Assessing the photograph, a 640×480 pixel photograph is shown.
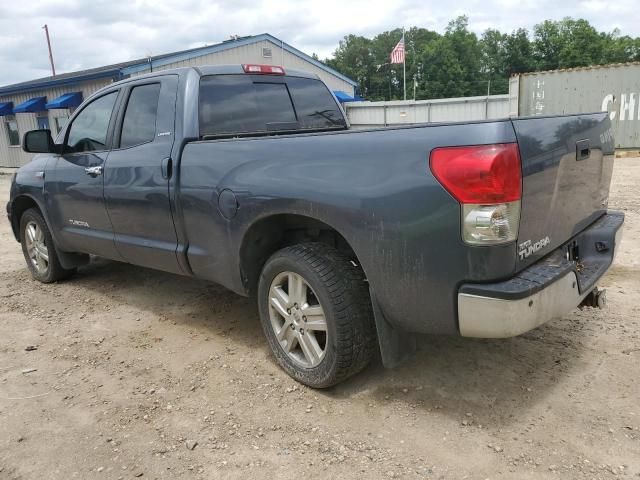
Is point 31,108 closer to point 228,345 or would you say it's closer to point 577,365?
point 228,345

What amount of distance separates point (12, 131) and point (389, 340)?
25.9 meters

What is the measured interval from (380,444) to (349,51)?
345 ft

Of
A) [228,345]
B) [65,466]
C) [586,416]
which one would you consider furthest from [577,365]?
[65,466]

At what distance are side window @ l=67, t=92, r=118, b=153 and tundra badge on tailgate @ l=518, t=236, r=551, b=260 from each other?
11.2 feet

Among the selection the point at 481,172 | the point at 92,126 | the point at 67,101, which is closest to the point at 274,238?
the point at 481,172

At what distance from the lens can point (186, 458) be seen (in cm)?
257

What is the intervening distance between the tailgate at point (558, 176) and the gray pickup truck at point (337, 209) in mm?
13

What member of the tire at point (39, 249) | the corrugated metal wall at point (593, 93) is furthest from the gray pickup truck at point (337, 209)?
the corrugated metal wall at point (593, 93)

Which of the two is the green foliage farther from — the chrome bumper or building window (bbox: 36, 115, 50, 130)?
the chrome bumper

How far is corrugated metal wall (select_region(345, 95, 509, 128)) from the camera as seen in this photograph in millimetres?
18703

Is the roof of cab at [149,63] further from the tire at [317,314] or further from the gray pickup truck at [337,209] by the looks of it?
the tire at [317,314]

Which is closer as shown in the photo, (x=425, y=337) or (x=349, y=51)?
(x=425, y=337)

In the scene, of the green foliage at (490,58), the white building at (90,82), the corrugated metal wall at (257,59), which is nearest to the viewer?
the white building at (90,82)

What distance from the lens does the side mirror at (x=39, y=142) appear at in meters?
4.68
